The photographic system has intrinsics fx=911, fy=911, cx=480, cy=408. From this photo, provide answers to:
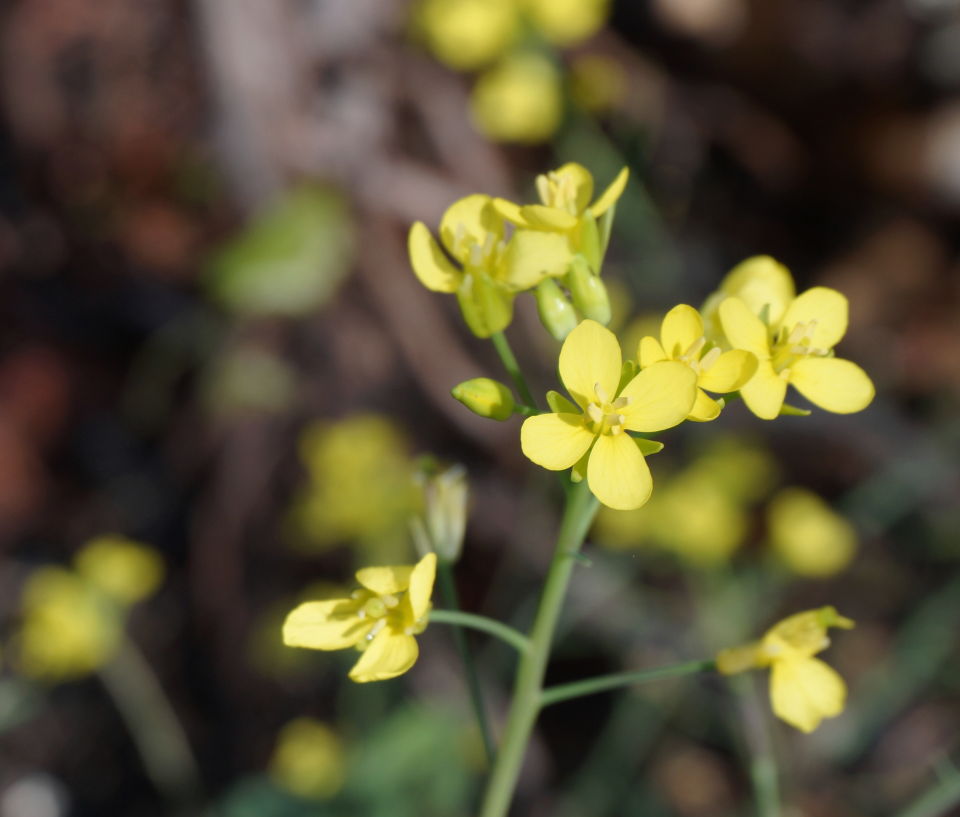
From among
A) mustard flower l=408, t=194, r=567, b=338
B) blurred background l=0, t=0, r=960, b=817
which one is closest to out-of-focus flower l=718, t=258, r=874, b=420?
mustard flower l=408, t=194, r=567, b=338

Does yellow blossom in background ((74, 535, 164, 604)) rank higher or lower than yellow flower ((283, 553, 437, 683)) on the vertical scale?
lower

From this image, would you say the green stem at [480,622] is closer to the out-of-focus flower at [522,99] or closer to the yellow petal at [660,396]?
the yellow petal at [660,396]

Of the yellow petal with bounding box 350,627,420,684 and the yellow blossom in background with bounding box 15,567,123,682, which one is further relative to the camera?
the yellow blossom in background with bounding box 15,567,123,682

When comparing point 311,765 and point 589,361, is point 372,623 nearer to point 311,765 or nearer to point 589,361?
point 589,361

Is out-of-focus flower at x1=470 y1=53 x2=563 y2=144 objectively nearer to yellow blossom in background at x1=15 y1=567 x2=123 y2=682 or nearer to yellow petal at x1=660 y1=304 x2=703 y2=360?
yellow blossom in background at x1=15 y1=567 x2=123 y2=682

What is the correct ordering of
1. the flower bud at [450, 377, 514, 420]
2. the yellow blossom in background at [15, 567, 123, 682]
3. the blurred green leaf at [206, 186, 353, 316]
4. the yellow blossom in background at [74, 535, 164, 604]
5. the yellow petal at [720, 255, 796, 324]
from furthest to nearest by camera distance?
1. the blurred green leaf at [206, 186, 353, 316]
2. the yellow blossom in background at [74, 535, 164, 604]
3. the yellow blossom in background at [15, 567, 123, 682]
4. the yellow petal at [720, 255, 796, 324]
5. the flower bud at [450, 377, 514, 420]

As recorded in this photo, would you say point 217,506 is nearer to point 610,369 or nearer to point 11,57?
point 11,57

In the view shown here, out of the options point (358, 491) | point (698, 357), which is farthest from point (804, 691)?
point (358, 491)
